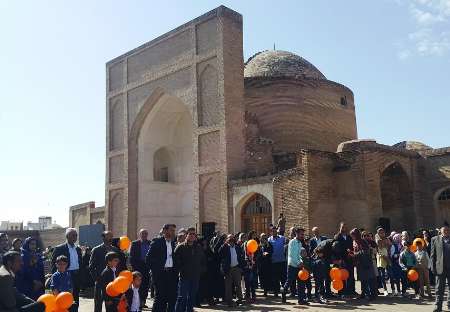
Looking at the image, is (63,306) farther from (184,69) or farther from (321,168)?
(184,69)

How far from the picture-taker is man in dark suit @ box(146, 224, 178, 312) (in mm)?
7354

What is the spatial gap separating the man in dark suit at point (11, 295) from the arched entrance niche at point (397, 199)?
16164mm

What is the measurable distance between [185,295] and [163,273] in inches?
18.8

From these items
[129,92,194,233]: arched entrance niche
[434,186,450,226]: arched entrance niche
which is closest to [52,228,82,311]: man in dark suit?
[434,186,450,226]: arched entrance niche

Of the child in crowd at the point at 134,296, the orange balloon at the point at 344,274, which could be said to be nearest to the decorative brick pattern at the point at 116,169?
the orange balloon at the point at 344,274

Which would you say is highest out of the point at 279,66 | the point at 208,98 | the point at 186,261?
the point at 279,66

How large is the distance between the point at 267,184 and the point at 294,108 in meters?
9.05

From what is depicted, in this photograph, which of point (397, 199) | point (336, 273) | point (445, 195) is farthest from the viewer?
point (397, 199)

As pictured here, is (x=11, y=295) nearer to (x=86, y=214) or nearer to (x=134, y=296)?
(x=134, y=296)

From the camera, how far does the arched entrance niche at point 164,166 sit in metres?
24.3

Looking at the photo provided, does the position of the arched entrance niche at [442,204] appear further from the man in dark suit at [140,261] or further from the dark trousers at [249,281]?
the man in dark suit at [140,261]

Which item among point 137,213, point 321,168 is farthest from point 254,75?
point 321,168

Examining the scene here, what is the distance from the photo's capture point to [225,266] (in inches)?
367

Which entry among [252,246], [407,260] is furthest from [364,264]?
[252,246]
